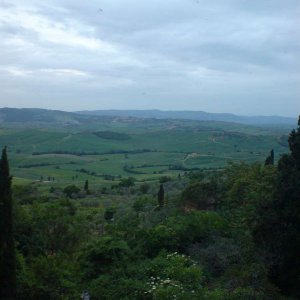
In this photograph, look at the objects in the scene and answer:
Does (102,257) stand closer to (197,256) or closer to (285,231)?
(197,256)

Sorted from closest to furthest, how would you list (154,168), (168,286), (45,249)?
(168,286), (45,249), (154,168)

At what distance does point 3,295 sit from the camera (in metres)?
18.8

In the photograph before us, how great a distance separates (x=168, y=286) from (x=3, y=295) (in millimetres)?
7137

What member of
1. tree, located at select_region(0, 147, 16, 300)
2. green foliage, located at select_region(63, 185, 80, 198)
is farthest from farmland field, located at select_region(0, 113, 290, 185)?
tree, located at select_region(0, 147, 16, 300)

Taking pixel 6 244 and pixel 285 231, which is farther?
pixel 6 244

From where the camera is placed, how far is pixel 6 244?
19484 millimetres

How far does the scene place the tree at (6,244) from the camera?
1894cm

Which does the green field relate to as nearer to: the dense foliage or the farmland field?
the farmland field

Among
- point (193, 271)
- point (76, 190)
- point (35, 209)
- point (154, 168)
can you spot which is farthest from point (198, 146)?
point (193, 271)

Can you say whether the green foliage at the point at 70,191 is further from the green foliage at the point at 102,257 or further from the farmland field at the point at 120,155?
the green foliage at the point at 102,257

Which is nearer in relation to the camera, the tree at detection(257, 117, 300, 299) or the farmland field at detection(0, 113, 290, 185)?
the tree at detection(257, 117, 300, 299)

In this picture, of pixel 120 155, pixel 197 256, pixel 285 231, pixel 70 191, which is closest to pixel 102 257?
pixel 197 256

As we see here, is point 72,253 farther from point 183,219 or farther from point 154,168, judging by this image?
point 154,168

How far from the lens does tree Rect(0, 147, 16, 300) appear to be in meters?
18.9
